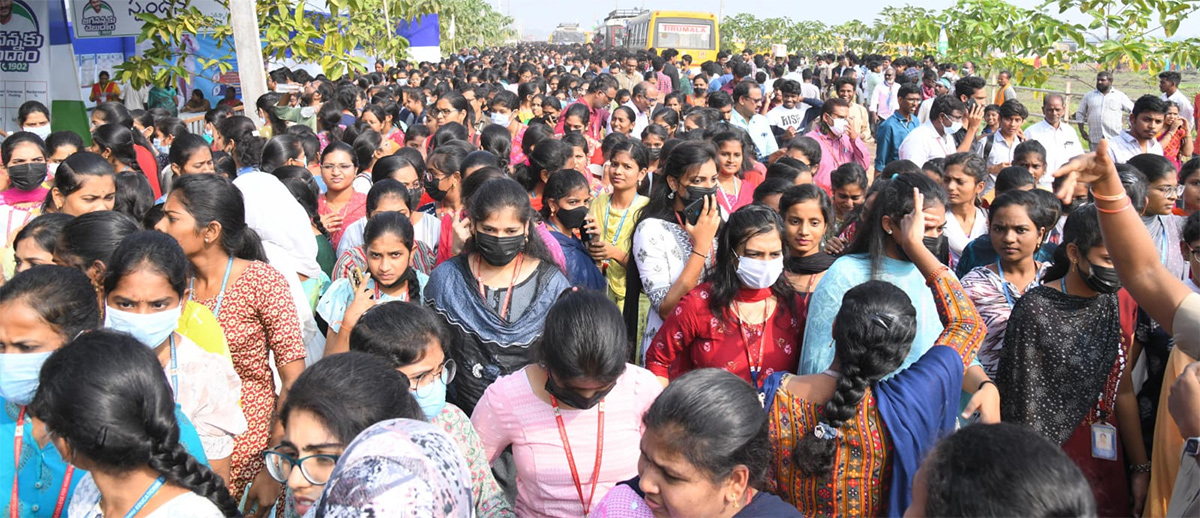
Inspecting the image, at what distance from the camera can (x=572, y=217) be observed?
15.8 ft

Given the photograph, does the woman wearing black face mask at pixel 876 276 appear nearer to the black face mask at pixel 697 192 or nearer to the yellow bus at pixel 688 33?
the black face mask at pixel 697 192

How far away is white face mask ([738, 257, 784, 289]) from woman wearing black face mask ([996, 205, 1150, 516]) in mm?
841

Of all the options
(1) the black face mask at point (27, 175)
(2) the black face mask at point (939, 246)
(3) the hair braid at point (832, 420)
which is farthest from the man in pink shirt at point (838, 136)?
(1) the black face mask at point (27, 175)

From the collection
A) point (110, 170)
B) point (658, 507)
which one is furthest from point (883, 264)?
point (110, 170)

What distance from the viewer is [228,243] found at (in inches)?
139

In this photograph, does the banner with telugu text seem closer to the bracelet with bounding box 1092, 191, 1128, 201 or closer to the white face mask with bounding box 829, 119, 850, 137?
the white face mask with bounding box 829, 119, 850, 137

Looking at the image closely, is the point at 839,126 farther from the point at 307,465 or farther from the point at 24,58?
the point at 24,58

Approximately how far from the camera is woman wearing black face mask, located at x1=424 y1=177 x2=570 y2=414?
11.4ft

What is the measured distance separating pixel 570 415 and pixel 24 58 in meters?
10.9

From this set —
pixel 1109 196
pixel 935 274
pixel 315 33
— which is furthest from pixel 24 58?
pixel 1109 196

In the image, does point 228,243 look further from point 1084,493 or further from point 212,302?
point 1084,493

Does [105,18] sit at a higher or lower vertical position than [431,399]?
higher

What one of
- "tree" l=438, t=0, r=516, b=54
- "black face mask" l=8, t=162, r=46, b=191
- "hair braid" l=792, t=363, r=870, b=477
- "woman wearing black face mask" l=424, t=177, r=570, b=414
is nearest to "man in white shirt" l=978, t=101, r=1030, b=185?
"woman wearing black face mask" l=424, t=177, r=570, b=414

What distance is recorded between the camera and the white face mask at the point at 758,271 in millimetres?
3359
